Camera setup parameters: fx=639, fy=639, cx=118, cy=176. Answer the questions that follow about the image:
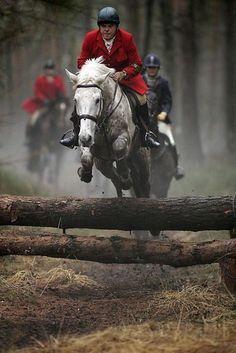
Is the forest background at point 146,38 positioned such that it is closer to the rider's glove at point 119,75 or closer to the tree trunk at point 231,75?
the tree trunk at point 231,75

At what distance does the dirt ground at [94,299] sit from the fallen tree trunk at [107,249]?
0.41 meters

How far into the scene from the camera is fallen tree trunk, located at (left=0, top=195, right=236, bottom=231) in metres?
7.91

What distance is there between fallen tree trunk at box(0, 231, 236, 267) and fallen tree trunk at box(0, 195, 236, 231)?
0.21 metres

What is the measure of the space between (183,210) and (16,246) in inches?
84.5

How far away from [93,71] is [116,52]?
97 centimetres

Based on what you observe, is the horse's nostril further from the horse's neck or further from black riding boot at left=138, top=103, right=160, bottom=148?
black riding boot at left=138, top=103, right=160, bottom=148

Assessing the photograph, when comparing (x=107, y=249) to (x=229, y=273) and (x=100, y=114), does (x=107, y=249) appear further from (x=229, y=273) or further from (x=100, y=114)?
(x=100, y=114)

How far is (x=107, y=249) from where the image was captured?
7945mm

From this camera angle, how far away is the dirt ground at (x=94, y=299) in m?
6.52

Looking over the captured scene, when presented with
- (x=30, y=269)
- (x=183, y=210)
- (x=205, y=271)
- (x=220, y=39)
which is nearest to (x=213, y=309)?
(x=183, y=210)

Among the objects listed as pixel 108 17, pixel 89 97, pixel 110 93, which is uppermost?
pixel 108 17

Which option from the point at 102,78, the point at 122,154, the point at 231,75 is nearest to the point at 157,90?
the point at 122,154

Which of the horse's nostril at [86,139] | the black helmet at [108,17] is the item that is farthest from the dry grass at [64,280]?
the black helmet at [108,17]

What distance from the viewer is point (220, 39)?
37.6 meters
